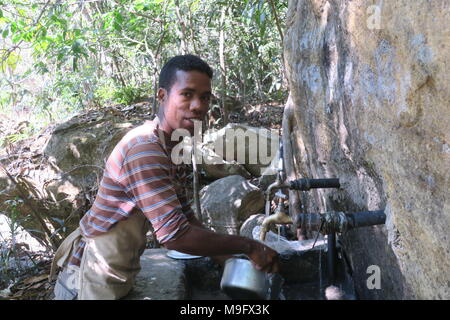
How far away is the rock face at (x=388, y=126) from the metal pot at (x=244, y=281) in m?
0.65

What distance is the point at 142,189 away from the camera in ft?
5.30

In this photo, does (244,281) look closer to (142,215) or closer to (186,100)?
(142,215)

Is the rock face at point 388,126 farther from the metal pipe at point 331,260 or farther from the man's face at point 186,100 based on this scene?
the man's face at point 186,100

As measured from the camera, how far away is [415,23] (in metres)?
1.32

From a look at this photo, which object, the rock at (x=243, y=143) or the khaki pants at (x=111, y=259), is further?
the rock at (x=243, y=143)

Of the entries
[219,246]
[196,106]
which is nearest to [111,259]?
[219,246]

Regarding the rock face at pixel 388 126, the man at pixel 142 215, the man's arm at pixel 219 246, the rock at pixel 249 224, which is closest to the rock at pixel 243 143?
the rock at pixel 249 224

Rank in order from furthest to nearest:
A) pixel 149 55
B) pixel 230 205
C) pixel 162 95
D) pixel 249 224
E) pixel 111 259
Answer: pixel 149 55, pixel 230 205, pixel 249 224, pixel 162 95, pixel 111 259

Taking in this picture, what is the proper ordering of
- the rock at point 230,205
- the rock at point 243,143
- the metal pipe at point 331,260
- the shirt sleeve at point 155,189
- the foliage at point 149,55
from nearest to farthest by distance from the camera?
1. the shirt sleeve at point 155,189
2. the metal pipe at point 331,260
3. the rock at point 230,205
4. the rock at point 243,143
5. the foliage at point 149,55

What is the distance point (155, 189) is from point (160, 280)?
0.82 meters

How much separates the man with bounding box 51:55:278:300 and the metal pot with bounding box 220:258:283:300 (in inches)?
1.7

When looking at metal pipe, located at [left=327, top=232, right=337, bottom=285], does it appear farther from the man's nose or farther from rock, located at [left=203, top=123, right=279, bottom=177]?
rock, located at [left=203, top=123, right=279, bottom=177]

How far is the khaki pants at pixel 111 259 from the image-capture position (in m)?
1.77
